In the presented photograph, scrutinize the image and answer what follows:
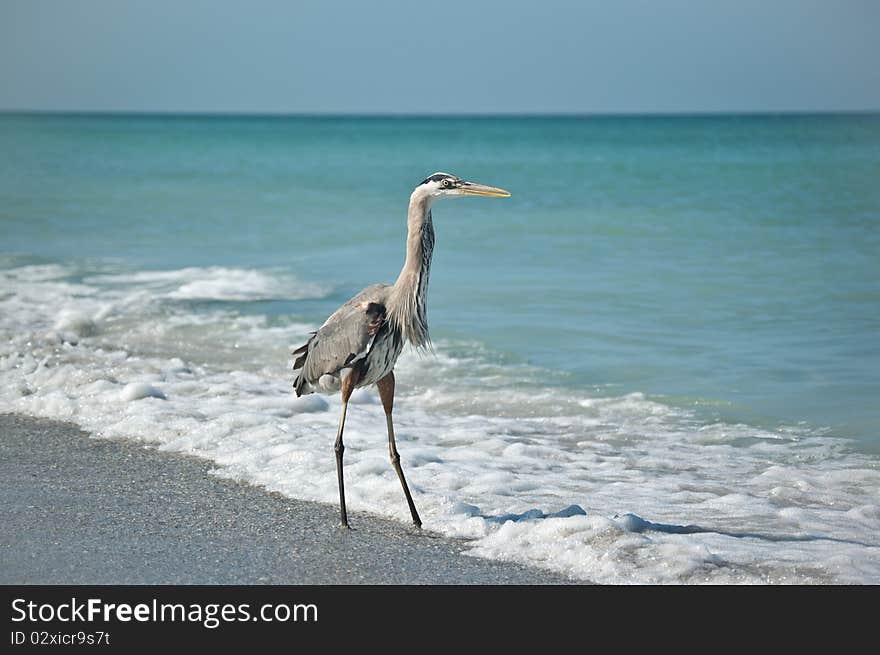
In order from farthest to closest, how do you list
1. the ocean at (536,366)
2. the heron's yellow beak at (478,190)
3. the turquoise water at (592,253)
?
the turquoise water at (592,253) → the ocean at (536,366) → the heron's yellow beak at (478,190)

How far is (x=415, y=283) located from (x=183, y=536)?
172cm

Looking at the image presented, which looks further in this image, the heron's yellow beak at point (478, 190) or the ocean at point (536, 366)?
the ocean at point (536, 366)

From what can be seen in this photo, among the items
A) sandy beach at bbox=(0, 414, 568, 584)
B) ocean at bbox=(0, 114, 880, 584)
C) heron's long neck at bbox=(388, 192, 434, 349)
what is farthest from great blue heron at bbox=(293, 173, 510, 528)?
ocean at bbox=(0, 114, 880, 584)

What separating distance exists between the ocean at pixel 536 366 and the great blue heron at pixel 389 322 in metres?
0.83

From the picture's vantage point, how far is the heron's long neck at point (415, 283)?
5531mm

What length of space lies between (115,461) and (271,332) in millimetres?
4765

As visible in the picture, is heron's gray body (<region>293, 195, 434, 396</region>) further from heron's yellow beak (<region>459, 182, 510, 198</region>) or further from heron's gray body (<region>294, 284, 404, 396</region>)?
heron's yellow beak (<region>459, 182, 510, 198</region>)

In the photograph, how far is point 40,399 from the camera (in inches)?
309

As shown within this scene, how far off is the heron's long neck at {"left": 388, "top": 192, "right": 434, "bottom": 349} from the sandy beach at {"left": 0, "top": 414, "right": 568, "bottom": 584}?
1.06 m

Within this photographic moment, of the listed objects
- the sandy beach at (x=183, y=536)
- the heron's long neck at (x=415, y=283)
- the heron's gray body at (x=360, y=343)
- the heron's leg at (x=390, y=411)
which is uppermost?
the heron's long neck at (x=415, y=283)

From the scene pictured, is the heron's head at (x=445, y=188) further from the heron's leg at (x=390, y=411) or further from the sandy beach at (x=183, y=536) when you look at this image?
the sandy beach at (x=183, y=536)

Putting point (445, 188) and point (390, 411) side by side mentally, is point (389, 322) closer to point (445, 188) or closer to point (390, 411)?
point (390, 411)

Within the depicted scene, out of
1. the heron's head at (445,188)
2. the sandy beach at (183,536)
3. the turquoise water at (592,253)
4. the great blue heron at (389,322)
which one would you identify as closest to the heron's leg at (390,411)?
the great blue heron at (389,322)
